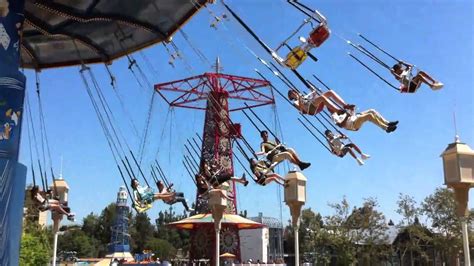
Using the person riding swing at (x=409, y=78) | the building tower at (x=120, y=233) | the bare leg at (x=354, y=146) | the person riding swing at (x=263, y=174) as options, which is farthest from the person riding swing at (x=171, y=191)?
the building tower at (x=120, y=233)

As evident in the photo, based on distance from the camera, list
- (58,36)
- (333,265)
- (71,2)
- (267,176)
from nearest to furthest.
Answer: (71,2) < (267,176) < (58,36) < (333,265)

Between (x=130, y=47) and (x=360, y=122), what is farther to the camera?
(x=130, y=47)

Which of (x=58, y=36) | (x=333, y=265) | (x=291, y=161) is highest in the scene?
(x=58, y=36)

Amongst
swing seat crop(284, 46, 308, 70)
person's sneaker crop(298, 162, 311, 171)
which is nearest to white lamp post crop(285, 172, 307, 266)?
person's sneaker crop(298, 162, 311, 171)

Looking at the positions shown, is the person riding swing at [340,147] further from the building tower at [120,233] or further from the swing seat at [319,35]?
the building tower at [120,233]

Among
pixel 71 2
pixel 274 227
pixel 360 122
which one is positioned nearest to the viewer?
pixel 360 122

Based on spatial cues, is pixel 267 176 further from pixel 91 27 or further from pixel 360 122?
pixel 91 27

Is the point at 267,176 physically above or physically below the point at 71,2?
below

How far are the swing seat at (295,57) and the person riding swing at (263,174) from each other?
329 centimetres

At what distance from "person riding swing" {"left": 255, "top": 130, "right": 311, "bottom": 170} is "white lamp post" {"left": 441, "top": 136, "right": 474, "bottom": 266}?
14.8 ft

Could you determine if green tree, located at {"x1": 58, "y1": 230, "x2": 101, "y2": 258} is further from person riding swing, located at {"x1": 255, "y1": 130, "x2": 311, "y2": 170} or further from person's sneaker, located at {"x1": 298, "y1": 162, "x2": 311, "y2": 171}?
person's sneaker, located at {"x1": 298, "y1": 162, "x2": 311, "y2": 171}

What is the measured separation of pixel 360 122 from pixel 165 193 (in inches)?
253

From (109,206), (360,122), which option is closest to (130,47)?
(360,122)

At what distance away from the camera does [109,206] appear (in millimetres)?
80375
